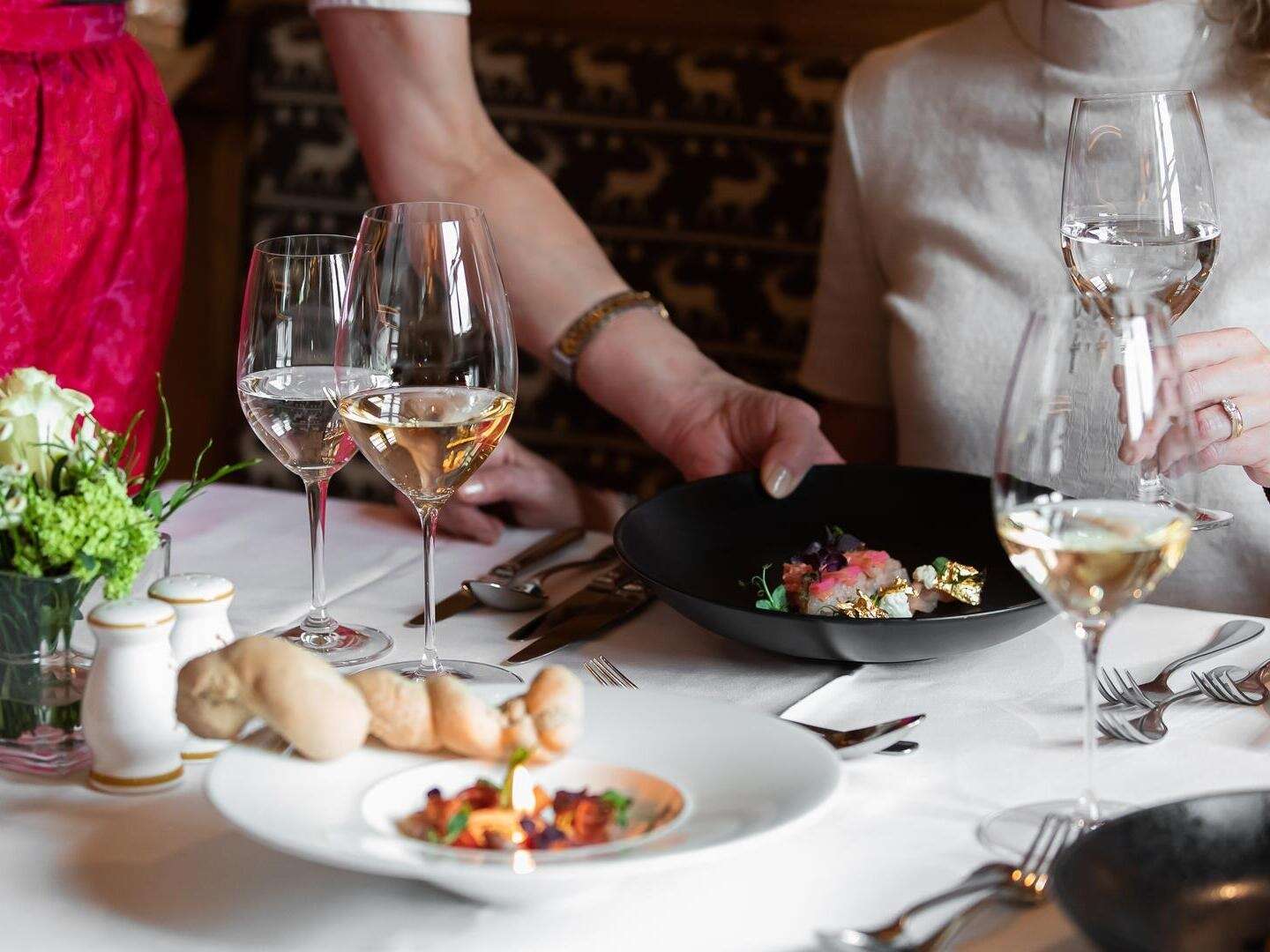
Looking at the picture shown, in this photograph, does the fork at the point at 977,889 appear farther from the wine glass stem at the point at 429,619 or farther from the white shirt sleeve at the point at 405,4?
the white shirt sleeve at the point at 405,4

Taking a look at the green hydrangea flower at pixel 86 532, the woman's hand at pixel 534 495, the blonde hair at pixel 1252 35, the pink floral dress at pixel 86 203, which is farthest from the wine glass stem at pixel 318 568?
the blonde hair at pixel 1252 35

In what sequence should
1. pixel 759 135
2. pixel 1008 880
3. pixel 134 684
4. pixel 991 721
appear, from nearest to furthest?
pixel 1008 880
pixel 134 684
pixel 991 721
pixel 759 135

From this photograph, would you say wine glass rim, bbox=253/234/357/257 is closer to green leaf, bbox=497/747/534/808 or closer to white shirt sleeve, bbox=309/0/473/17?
green leaf, bbox=497/747/534/808

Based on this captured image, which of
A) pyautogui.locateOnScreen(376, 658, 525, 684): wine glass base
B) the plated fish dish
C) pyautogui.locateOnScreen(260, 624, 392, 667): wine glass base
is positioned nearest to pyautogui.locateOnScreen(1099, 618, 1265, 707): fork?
the plated fish dish

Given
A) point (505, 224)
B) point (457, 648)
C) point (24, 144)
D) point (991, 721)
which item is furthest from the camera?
point (505, 224)

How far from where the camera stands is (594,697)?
761 mm

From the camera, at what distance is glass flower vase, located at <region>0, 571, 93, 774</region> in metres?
0.79

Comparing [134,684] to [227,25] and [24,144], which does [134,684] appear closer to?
[24,144]

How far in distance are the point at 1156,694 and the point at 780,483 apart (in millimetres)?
390

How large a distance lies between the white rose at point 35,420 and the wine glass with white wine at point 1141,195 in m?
0.71

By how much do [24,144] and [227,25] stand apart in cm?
189

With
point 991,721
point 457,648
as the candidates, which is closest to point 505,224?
point 457,648

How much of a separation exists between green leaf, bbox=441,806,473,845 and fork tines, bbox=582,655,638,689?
299 millimetres

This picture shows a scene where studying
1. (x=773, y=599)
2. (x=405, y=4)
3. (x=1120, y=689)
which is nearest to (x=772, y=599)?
Result: (x=773, y=599)
